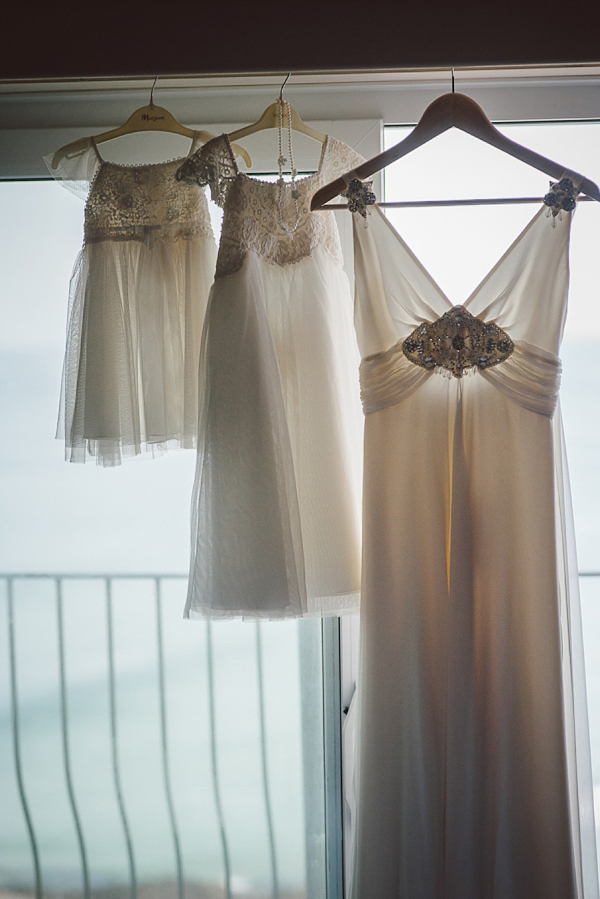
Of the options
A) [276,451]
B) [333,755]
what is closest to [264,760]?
[333,755]

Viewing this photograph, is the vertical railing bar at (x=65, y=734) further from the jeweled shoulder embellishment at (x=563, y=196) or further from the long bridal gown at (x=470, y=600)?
the jeweled shoulder embellishment at (x=563, y=196)

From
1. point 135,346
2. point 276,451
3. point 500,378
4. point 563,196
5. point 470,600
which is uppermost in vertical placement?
point 563,196

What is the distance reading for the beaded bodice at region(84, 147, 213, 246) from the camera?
45.4 inches

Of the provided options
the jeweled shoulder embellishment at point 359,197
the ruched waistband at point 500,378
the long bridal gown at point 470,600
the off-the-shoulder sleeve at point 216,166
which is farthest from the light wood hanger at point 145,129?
the ruched waistband at point 500,378

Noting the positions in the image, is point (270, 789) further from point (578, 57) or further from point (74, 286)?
point (578, 57)

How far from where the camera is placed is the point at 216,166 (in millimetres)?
1083

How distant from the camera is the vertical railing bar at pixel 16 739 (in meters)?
1.52

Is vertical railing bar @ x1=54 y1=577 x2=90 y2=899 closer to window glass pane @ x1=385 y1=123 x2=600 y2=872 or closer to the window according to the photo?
the window

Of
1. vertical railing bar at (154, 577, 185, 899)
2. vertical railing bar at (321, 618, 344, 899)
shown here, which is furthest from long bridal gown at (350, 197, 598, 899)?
vertical railing bar at (154, 577, 185, 899)

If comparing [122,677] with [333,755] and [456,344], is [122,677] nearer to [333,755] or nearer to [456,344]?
[333,755]

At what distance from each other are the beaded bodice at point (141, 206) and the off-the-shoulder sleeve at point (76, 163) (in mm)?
46

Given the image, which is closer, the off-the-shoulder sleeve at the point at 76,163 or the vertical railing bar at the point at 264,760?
the off-the-shoulder sleeve at the point at 76,163

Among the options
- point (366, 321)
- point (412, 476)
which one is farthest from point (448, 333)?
point (412, 476)

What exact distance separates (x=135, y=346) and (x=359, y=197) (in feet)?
1.55
